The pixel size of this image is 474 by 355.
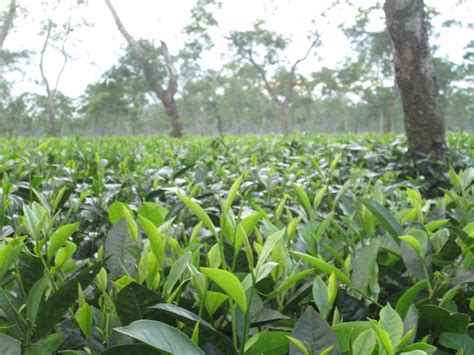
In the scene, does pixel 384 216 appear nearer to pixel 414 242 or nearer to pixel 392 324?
pixel 414 242

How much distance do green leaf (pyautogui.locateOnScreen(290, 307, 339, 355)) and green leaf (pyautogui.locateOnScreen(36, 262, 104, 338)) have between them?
0.96 feet

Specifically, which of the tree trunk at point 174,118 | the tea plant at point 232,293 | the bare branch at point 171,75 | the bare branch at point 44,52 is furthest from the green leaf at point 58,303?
the bare branch at point 44,52

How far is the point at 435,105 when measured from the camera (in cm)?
374

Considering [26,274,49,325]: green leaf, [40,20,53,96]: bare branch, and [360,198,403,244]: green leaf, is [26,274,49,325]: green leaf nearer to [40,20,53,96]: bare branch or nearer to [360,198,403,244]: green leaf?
[360,198,403,244]: green leaf

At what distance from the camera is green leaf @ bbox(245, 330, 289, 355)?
2.04ft

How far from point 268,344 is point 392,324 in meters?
0.16

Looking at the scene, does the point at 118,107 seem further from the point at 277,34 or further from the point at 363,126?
the point at 363,126

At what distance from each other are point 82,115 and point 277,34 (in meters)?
25.3

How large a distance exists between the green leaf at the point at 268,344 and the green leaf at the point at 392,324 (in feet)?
0.41

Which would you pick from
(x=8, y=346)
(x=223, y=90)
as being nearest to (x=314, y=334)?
(x=8, y=346)

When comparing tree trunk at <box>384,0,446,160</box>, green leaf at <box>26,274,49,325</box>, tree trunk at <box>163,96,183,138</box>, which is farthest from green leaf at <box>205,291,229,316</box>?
tree trunk at <box>163,96,183,138</box>

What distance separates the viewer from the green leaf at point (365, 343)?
1.72 feet

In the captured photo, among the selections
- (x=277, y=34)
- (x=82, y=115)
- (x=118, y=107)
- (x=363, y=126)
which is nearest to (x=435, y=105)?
(x=277, y=34)

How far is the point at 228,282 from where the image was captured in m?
0.56
